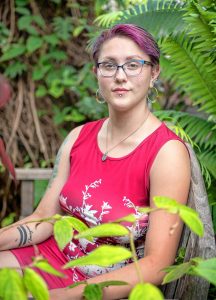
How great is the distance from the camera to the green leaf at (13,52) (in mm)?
4758

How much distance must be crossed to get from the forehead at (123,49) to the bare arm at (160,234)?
0.36 m

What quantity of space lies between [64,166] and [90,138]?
156 mm

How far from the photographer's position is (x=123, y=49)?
2.11 m

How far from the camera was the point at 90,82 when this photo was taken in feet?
15.6

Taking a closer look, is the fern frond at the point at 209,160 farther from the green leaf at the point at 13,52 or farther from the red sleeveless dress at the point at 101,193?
the green leaf at the point at 13,52

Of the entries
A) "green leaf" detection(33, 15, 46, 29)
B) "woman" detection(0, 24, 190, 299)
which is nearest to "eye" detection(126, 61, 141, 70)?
"woman" detection(0, 24, 190, 299)

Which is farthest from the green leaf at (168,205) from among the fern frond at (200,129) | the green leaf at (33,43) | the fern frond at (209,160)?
the green leaf at (33,43)

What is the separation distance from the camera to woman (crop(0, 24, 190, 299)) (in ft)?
6.21

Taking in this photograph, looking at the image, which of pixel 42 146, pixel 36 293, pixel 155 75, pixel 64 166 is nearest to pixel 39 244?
pixel 64 166

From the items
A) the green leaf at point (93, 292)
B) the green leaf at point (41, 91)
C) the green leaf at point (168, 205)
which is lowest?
the green leaf at point (41, 91)

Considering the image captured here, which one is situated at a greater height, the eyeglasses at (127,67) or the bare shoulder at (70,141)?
the eyeglasses at (127,67)

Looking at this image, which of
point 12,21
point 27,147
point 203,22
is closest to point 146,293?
point 203,22

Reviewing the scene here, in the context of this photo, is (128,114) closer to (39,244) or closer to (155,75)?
(155,75)

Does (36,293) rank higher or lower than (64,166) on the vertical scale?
higher
